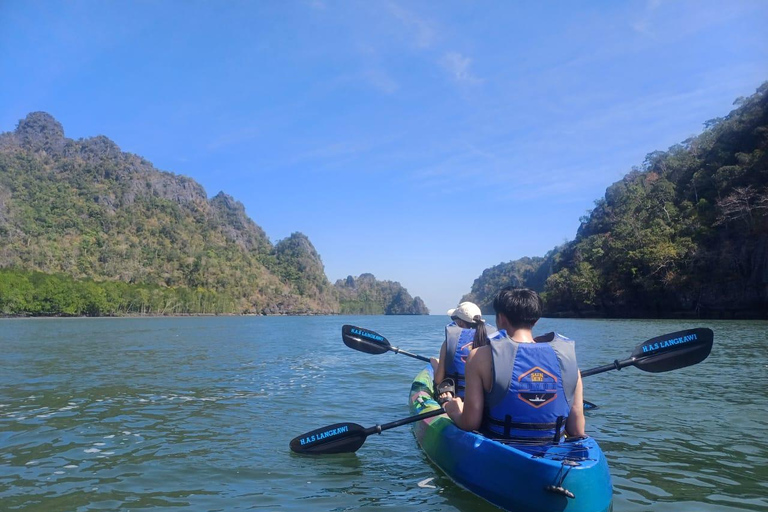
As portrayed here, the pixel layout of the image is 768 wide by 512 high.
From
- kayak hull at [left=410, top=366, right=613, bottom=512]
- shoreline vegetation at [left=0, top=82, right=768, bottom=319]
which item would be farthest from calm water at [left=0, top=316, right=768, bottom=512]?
shoreline vegetation at [left=0, top=82, right=768, bottom=319]

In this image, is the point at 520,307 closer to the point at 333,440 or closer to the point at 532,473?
the point at 532,473

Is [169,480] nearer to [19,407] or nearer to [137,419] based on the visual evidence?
[137,419]

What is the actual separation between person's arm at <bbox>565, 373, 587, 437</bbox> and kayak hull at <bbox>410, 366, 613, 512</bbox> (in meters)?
0.11

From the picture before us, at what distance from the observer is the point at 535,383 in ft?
14.6

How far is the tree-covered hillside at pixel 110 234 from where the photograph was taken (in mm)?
98312

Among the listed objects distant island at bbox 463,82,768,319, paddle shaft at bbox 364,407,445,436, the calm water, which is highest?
distant island at bbox 463,82,768,319

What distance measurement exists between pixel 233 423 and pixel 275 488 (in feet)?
10.7

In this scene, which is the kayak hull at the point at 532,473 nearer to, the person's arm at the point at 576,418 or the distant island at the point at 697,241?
the person's arm at the point at 576,418

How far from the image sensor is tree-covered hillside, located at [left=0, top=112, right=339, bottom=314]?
98.3 m

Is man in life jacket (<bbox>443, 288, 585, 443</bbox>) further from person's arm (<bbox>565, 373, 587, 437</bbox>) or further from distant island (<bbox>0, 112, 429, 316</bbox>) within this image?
distant island (<bbox>0, 112, 429, 316</bbox>)

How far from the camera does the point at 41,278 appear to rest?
74.1m

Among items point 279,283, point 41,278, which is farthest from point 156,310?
point 279,283

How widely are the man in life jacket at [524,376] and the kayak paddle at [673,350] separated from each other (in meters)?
2.44

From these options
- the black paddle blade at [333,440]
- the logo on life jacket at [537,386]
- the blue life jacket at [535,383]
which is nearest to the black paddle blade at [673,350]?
the blue life jacket at [535,383]
